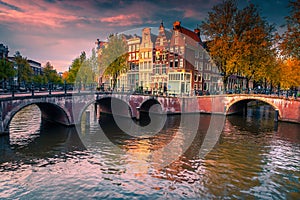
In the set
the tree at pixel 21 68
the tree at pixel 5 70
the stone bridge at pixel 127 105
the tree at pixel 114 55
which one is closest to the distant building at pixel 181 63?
the stone bridge at pixel 127 105

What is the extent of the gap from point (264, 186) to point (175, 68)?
40.1 m

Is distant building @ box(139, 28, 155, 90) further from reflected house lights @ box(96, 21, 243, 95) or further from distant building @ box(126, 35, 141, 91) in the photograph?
distant building @ box(126, 35, 141, 91)

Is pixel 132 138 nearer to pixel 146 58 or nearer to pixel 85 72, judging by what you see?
pixel 146 58

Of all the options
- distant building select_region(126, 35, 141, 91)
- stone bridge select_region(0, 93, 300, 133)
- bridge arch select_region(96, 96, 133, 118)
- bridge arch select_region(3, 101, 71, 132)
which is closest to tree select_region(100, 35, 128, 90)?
bridge arch select_region(96, 96, 133, 118)

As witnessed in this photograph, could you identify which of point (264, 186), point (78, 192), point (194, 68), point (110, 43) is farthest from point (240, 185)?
point (194, 68)

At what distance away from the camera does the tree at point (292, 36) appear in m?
31.4

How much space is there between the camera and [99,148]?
770 inches

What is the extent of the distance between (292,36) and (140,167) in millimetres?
29897

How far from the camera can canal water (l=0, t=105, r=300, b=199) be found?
12.0m

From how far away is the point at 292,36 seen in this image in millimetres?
31891

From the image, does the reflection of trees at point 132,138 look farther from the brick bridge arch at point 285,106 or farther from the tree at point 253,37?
the tree at point 253,37

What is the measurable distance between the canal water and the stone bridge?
277 centimetres

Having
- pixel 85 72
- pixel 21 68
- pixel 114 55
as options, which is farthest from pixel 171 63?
pixel 21 68

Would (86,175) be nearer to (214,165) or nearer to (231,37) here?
(214,165)
